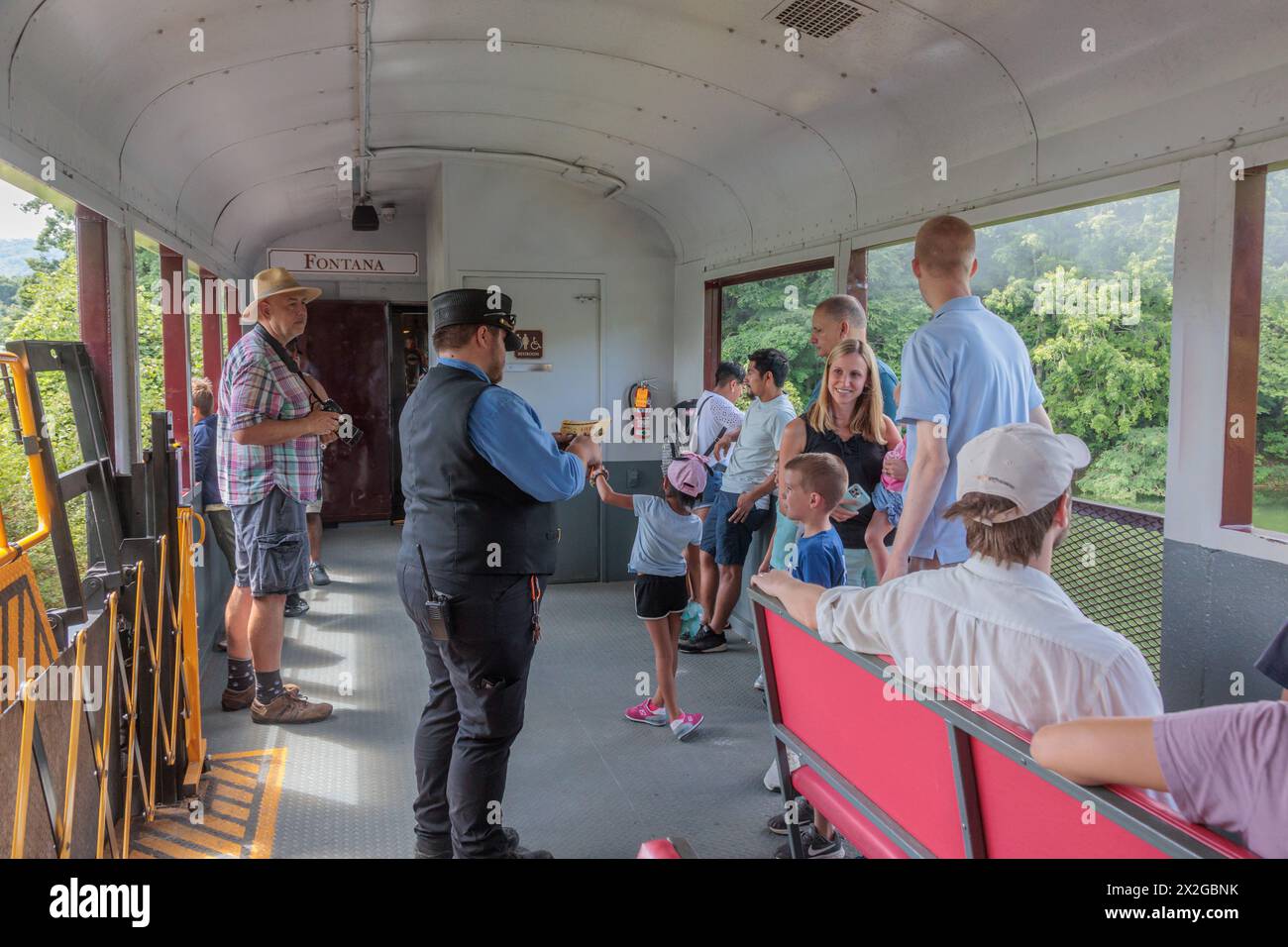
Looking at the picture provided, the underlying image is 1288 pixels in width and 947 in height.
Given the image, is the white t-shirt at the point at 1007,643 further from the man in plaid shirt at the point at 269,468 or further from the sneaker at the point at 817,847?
the man in plaid shirt at the point at 269,468

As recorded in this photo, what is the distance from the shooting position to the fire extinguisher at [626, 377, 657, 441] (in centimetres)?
825

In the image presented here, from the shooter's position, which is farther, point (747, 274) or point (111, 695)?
point (747, 274)

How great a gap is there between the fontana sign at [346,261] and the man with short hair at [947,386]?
19.5 ft

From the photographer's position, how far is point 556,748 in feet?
15.0

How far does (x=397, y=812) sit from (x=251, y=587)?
1463 mm

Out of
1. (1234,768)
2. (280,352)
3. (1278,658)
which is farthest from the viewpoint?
(280,352)

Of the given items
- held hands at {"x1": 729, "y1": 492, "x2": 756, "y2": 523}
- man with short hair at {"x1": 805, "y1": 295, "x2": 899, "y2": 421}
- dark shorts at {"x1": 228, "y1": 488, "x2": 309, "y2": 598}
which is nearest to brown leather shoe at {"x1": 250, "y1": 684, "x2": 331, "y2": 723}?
dark shorts at {"x1": 228, "y1": 488, "x2": 309, "y2": 598}

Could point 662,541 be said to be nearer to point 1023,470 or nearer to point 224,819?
point 224,819

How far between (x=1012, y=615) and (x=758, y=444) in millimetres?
3891

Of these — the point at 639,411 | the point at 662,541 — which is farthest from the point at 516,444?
the point at 639,411

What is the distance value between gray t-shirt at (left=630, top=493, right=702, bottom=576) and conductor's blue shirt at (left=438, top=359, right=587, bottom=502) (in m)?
1.33

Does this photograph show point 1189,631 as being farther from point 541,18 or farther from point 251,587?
point 251,587
